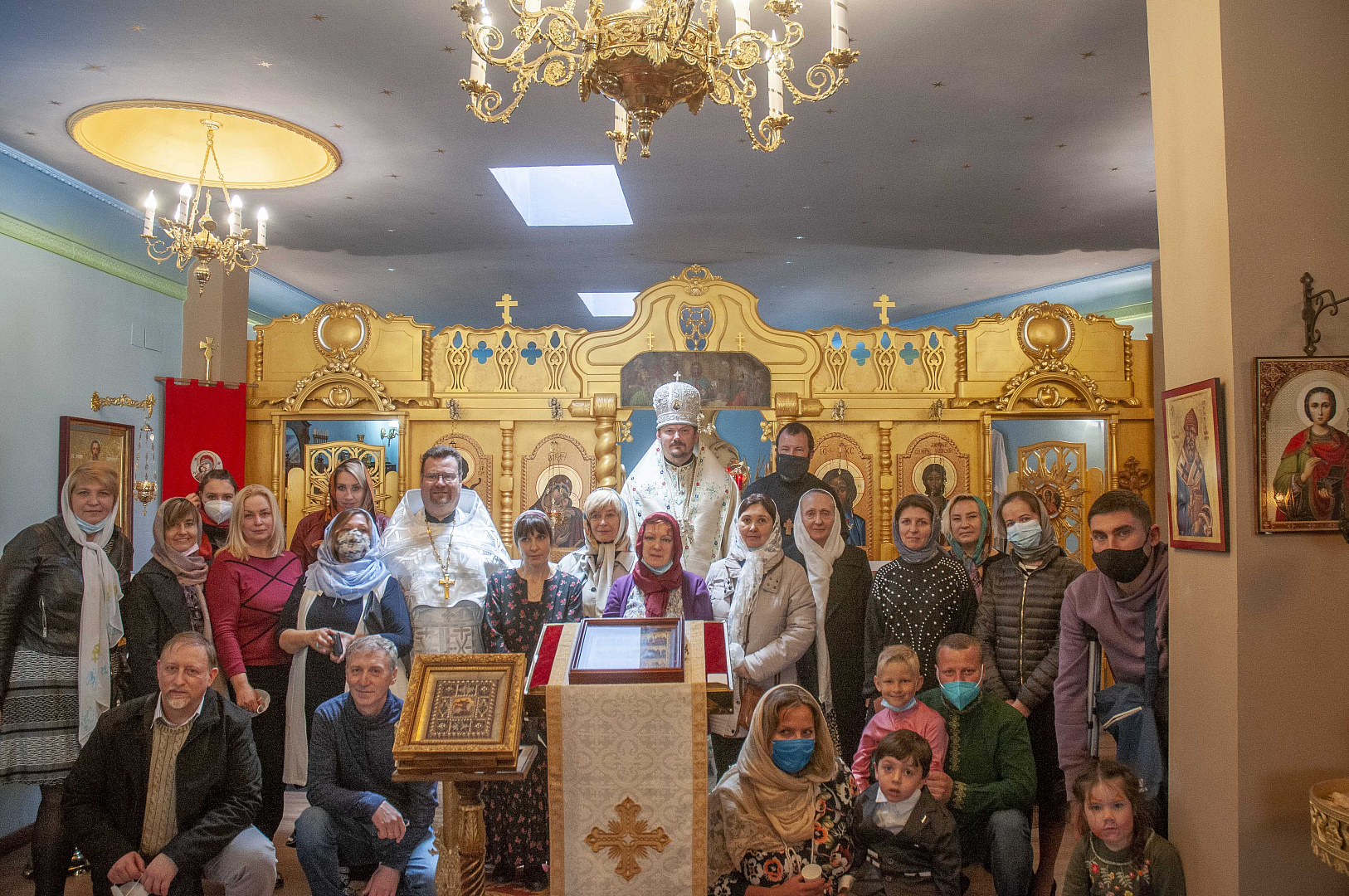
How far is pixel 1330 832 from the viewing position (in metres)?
2.47

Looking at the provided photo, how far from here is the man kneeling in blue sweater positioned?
3285 mm

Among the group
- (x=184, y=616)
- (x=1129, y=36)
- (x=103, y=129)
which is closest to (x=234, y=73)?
(x=103, y=129)

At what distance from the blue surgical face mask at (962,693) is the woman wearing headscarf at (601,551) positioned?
59.2 inches

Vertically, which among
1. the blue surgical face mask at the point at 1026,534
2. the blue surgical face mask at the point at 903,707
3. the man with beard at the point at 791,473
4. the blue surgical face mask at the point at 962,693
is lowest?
the blue surgical face mask at the point at 903,707

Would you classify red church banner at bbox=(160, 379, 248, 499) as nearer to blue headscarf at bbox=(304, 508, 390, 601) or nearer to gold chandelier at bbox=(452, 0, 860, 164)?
blue headscarf at bbox=(304, 508, 390, 601)

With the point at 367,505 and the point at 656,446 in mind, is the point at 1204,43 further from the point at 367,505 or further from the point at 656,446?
the point at 367,505

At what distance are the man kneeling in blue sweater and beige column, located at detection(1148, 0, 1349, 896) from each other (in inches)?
99.5

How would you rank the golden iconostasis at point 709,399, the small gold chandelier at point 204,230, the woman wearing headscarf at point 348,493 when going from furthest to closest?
1. the golden iconostasis at point 709,399
2. the small gold chandelier at point 204,230
3. the woman wearing headscarf at point 348,493

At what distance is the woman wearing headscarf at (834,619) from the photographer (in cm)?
429

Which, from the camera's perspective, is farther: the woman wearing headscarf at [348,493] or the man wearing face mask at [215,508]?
the man wearing face mask at [215,508]

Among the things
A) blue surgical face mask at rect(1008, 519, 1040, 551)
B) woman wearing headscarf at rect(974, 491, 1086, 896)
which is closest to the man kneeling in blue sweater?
woman wearing headscarf at rect(974, 491, 1086, 896)

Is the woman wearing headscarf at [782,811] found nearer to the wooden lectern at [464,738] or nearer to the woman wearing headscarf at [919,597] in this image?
the wooden lectern at [464,738]

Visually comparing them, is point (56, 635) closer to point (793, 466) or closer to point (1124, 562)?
point (793, 466)

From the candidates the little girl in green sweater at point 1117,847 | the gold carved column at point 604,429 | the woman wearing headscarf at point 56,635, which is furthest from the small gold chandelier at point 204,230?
the little girl in green sweater at point 1117,847
